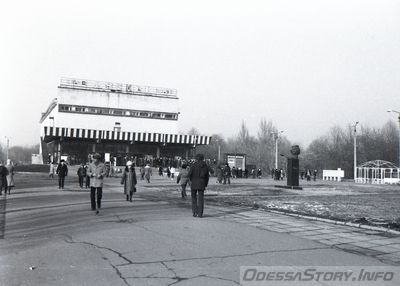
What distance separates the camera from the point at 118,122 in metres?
73.9

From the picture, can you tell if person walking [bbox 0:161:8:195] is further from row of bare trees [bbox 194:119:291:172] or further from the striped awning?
row of bare trees [bbox 194:119:291:172]

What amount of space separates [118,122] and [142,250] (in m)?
68.1

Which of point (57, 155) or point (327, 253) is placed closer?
point (327, 253)

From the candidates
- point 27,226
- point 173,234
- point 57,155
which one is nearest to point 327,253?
point 173,234

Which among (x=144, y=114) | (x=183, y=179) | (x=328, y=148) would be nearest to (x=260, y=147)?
(x=328, y=148)

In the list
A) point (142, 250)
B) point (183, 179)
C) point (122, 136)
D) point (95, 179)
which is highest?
point (122, 136)

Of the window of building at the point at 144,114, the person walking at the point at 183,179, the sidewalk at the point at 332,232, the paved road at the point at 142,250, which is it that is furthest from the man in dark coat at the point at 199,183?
the window of building at the point at 144,114

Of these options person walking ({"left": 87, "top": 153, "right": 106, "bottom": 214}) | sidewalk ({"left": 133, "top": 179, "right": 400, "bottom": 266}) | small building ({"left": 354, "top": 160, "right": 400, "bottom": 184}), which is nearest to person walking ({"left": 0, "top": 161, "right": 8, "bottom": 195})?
person walking ({"left": 87, "top": 153, "right": 106, "bottom": 214})

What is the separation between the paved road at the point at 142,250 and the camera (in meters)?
5.60

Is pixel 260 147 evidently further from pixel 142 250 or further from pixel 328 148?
pixel 142 250

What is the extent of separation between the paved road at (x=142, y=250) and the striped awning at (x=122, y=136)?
2193 inches

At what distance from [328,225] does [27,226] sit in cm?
718

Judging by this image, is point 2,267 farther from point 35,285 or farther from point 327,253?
point 327,253

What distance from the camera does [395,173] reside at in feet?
181
